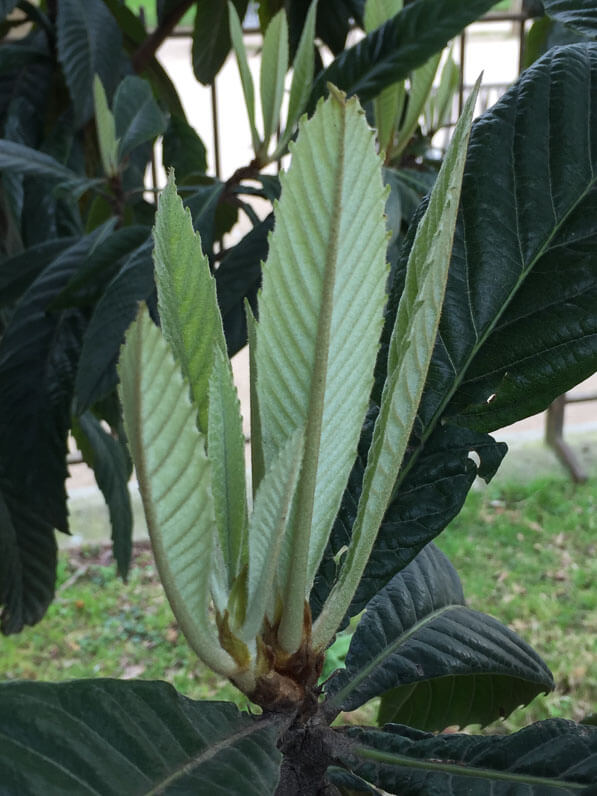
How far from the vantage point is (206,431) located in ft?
1.37

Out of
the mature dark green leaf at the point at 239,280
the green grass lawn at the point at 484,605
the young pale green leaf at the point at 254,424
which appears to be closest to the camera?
the young pale green leaf at the point at 254,424

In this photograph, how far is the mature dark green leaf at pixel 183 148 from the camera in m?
1.49

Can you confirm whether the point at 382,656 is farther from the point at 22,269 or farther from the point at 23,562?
the point at 23,562

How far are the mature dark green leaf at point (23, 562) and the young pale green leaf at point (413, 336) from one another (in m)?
1.03

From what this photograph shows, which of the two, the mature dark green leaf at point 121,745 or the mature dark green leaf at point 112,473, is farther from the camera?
the mature dark green leaf at point 112,473

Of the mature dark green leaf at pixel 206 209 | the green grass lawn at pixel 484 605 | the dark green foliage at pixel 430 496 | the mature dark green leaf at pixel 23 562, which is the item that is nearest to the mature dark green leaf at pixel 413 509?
the dark green foliage at pixel 430 496

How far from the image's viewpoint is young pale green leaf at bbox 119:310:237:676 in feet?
1.00

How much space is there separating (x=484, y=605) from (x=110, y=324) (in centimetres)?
191

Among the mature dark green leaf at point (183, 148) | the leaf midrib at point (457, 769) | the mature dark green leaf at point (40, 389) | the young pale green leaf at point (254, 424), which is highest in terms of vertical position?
the young pale green leaf at point (254, 424)

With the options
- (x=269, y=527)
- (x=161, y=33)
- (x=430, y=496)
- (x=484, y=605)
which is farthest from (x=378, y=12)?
(x=484, y=605)

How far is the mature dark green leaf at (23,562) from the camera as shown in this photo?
136cm

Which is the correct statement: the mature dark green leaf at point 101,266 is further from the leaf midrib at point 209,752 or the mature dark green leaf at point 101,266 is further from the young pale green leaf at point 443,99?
the leaf midrib at point 209,752

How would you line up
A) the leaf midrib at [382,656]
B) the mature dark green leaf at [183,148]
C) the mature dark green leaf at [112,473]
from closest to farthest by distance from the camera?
the leaf midrib at [382,656]
the mature dark green leaf at [112,473]
the mature dark green leaf at [183,148]

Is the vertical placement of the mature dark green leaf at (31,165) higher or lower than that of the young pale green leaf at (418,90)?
lower
